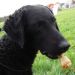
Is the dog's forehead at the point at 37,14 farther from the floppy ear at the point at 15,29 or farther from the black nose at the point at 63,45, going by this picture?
the black nose at the point at 63,45

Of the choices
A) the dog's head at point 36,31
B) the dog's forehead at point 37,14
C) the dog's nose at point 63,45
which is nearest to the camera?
the dog's nose at point 63,45

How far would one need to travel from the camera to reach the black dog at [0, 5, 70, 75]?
4.84 meters

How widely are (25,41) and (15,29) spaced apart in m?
0.21

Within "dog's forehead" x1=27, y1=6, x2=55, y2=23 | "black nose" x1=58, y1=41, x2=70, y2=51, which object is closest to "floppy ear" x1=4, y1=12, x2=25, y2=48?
"dog's forehead" x1=27, y1=6, x2=55, y2=23

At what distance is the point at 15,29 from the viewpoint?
16.1 ft

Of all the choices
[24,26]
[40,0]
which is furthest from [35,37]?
[40,0]

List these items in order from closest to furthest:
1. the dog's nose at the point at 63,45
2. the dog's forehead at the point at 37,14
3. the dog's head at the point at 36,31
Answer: the dog's nose at the point at 63,45
the dog's head at the point at 36,31
the dog's forehead at the point at 37,14

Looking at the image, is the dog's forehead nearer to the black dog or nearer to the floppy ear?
the black dog

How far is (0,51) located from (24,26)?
46 cm

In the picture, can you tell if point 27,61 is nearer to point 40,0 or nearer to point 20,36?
point 20,36

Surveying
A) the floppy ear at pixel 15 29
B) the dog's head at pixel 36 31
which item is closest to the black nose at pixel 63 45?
the dog's head at pixel 36 31

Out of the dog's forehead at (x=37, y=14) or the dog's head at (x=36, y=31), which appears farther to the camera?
the dog's forehead at (x=37, y=14)

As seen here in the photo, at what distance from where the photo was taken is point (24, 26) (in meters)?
5.00

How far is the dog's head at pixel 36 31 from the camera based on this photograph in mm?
4781
